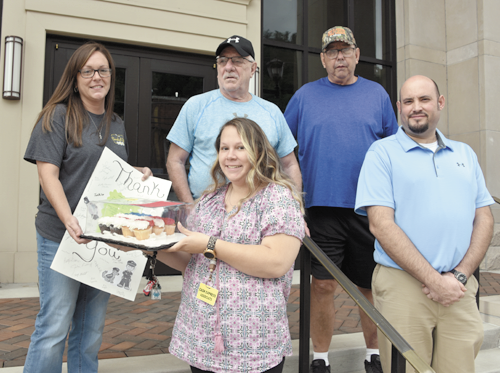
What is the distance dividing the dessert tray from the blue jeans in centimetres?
45

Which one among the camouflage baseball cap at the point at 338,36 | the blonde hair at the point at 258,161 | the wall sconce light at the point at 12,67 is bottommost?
the blonde hair at the point at 258,161

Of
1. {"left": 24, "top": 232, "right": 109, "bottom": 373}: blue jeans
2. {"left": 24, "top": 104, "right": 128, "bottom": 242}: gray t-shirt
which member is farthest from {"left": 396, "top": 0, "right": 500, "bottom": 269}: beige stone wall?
{"left": 24, "top": 232, "right": 109, "bottom": 373}: blue jeans

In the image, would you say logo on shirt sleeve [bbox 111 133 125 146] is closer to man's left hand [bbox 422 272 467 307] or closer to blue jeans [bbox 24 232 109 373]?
blue jeans [bbox 24 232 109 373]

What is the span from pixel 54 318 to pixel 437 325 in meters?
2.00

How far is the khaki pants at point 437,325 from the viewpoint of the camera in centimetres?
222

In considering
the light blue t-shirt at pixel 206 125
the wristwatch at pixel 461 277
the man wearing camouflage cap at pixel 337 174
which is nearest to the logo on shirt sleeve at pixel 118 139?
the light blue t-shirt at pixel 206 125

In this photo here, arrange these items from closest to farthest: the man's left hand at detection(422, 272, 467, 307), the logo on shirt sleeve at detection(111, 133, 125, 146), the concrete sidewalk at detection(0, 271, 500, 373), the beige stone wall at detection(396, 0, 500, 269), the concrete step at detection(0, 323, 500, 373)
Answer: the man's left hand at detection(422, 272, 467, 307) < the logo on shirt sleeve at detection(111, 133, 125, 146) < the concrete step at detection(0, 323, 500, 373) < the concrete sidewalk at detection(0, 271, 500, 373) < the beige stone wall at detection(396, 0, 500, 269)

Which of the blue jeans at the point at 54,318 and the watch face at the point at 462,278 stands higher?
the watch face at the point at 462,278

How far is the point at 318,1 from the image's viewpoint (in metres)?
7.29

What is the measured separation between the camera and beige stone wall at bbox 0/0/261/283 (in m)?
5.15

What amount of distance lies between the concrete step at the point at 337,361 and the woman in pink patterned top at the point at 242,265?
112cm

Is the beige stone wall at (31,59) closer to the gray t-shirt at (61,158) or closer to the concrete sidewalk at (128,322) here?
the concrete sidewalk at (128,322)

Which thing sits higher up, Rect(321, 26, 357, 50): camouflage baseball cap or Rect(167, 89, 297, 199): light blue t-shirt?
Rect(321, 26, 357, 50): camouflage baseball cap

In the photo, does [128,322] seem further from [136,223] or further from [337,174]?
[136,223]
